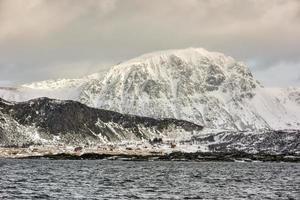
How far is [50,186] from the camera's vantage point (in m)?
162

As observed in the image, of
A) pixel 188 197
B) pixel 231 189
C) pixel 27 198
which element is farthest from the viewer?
pixel 231 189

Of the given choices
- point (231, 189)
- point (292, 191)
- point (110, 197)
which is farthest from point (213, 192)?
point (110, 197)

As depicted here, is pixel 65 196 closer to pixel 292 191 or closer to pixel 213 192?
pixel 213 192

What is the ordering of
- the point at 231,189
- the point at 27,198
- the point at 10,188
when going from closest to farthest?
the point at 27,198 < the point at 10,188 < the point at 231,189

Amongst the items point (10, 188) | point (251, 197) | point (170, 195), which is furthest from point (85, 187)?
point (251, 197)

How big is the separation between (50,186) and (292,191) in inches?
2478

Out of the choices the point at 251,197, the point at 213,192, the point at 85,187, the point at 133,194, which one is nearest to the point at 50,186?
the point at 85,187

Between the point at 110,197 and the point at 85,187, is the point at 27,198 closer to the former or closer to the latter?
the point at 110,197

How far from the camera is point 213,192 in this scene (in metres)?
151

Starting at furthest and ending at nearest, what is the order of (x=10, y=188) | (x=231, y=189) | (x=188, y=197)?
(x=231, y=189) → (x=10, y=188) → (x=188, y=197)

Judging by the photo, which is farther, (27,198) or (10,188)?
(10,188)

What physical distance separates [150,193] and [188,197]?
38.6ft

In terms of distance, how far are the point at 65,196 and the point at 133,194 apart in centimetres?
1727

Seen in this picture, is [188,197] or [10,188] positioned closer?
[188,197]
